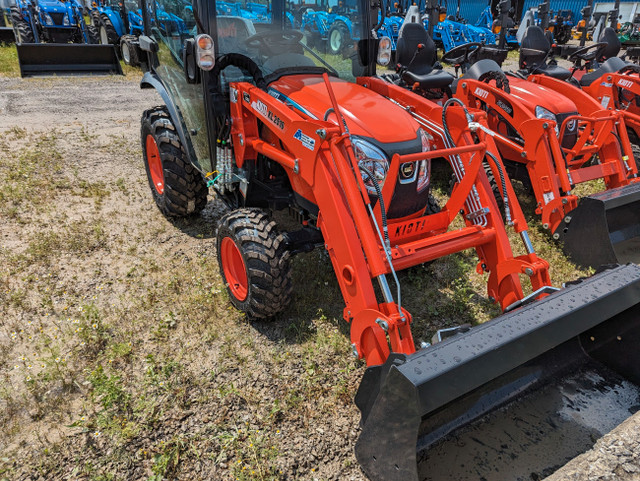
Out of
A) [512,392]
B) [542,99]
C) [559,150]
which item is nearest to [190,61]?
[512,392]

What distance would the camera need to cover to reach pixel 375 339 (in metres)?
2.41

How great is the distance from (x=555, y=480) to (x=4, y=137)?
25.4 feet

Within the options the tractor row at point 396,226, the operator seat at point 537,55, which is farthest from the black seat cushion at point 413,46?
the tractor row at point 396,226

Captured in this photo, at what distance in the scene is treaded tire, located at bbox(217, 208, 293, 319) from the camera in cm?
301

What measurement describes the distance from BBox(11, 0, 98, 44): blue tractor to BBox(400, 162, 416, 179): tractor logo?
12836mm

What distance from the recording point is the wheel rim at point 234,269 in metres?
3.34

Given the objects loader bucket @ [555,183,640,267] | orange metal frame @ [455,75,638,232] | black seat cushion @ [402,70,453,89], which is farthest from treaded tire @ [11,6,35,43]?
loader bucket @ [555,183,640,267]

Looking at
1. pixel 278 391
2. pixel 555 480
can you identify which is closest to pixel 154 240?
pixel 278 391

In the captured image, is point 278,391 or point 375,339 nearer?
point 375,339

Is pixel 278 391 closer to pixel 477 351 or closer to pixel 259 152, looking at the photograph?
pixel 477 351

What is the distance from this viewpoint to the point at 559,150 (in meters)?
4.40

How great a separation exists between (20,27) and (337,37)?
11.9 m

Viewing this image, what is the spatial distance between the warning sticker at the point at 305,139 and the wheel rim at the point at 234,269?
2.92 ft

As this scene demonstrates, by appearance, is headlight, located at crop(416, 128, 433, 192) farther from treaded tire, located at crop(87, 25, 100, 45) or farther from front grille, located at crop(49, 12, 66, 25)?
front grille, located at crop(49, 12, 66, 25)
